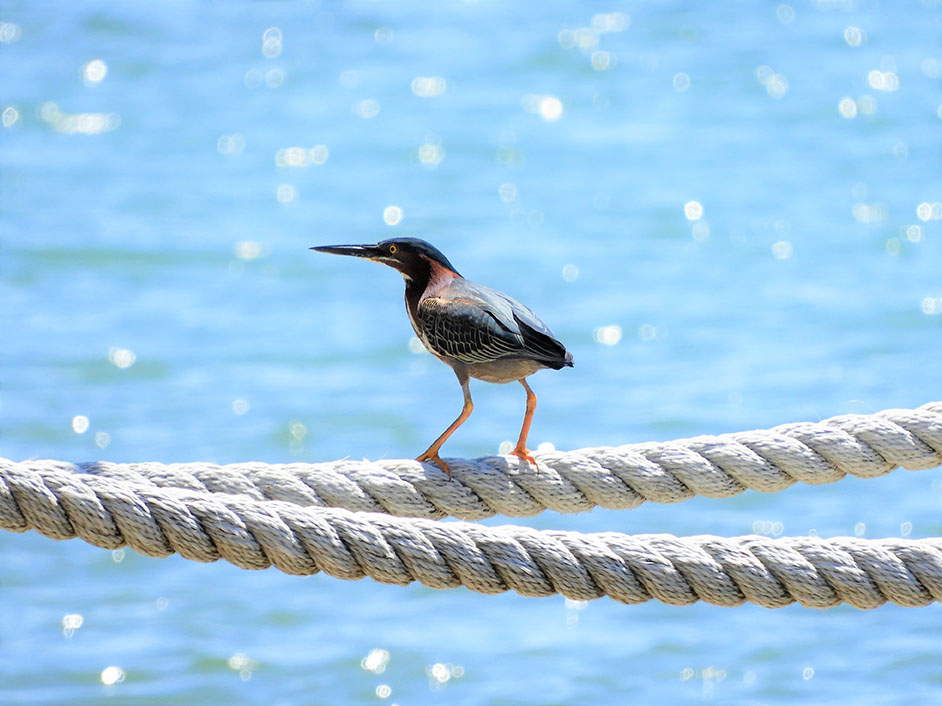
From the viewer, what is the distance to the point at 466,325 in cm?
265

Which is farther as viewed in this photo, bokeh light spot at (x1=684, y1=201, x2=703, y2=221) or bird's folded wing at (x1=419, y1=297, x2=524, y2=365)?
bokeh light spot at (x1=684, y1=201, x2=703, y2=221)

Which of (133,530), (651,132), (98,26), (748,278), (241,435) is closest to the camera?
(133,530)

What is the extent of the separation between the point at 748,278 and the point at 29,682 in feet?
18.1

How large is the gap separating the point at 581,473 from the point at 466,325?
1.22ft

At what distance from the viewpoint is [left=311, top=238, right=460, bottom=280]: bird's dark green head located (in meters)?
2.79

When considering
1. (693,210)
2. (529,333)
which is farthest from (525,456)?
(693,210)

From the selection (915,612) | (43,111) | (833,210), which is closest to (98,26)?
(43,111)

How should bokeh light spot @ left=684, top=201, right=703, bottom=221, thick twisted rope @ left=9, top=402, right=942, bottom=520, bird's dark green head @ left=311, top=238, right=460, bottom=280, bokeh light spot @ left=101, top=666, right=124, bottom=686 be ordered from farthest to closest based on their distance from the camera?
bokeh light spot @ left=684, top=201, right=703, bottom=221
bokeh light spot @ left=101, top=666, right=124, bottom=686
bird's dark green head @ left=311, top=238, right=460, bottom=280
thick twisted rope @ left=9, top=402, right=942, bottom=520

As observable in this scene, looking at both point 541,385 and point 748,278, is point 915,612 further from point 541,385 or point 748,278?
point 748,278

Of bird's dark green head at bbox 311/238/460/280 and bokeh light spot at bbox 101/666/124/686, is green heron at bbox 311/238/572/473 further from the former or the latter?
bokeh light spot at bbox 101/666/124/686

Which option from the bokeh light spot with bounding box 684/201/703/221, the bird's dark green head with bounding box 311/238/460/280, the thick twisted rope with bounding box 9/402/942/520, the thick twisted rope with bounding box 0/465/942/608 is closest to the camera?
the thick twisted rope with bounding box 0/465/942/608

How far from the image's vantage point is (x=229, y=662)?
5.04 meters

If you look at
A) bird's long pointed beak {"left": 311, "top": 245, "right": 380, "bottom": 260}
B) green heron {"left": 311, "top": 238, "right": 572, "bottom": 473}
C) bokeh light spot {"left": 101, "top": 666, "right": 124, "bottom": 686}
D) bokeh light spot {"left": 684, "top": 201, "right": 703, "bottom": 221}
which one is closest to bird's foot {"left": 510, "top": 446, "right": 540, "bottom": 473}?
green heron {"left": 311, "top": 238, "right": 572, "bottom": 473}

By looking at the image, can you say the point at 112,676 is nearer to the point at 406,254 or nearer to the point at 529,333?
the point at 406,254
